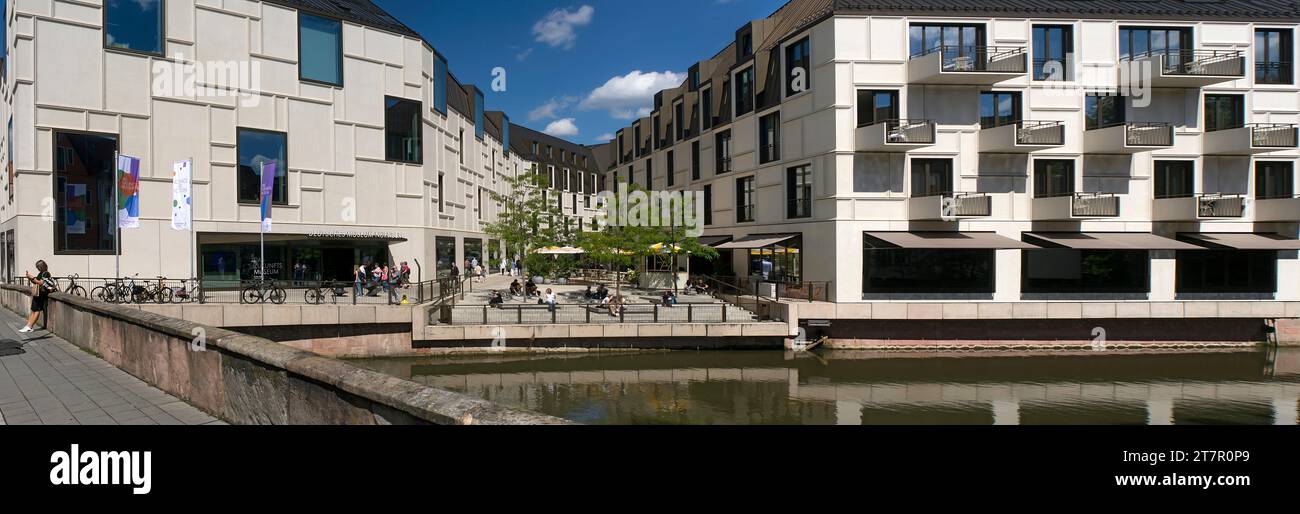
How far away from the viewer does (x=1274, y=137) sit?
2253cm

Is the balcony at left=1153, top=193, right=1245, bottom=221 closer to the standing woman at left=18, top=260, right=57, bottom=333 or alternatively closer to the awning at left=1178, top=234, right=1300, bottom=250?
the awning at left=1178, top=234, right=1300, bottom=250

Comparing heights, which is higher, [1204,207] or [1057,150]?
[1057,150]

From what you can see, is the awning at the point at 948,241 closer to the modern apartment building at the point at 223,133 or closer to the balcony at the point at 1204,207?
the balcony at the point at 1204,207

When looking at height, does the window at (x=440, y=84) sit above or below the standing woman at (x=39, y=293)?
above

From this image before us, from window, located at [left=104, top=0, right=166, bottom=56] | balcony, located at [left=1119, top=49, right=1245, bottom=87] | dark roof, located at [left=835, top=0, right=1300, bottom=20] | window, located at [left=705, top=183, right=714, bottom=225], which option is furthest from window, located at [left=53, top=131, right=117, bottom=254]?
balcony, located at [left=1119, top=49, right=1245, bottom=87]

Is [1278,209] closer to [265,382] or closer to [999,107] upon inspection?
[999,107]

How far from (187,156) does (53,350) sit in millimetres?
19653

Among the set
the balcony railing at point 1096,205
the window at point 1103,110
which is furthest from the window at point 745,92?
the balcony railing at point 1096,205

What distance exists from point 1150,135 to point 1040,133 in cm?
421

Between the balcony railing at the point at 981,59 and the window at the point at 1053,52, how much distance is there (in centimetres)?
111

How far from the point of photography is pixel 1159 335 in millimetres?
22312

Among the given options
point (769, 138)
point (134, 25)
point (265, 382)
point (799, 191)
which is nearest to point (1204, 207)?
point (799, 191)

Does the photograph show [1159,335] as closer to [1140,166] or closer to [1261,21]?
[1140,166]

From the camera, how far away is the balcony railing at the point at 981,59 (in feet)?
71.3
